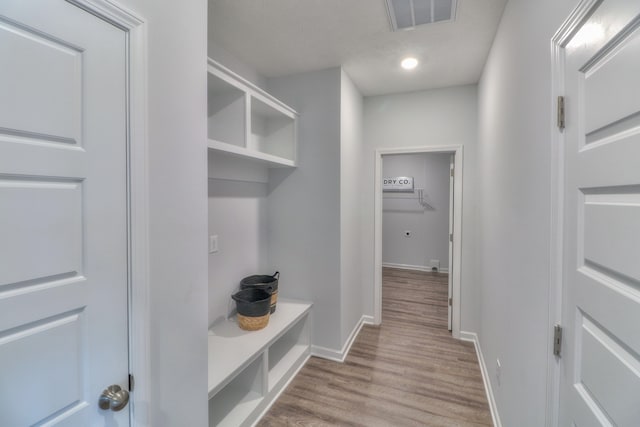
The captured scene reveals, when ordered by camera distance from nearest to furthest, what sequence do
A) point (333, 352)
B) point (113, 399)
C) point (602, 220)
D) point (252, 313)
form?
point (602, 220), point (113, 399), point (252, 313), point (333, 352)

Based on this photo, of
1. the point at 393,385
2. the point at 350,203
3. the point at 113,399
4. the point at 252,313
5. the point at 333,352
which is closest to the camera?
the point at 113,399

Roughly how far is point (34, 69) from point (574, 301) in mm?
1715

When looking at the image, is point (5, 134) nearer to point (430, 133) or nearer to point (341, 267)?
point (341, 267)

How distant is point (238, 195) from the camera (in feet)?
7.93

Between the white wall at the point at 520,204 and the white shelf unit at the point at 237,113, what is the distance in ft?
5.22

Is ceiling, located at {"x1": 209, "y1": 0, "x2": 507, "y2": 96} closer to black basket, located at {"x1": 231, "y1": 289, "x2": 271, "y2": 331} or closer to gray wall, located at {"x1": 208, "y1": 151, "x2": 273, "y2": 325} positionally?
gray wall, located at {"x1": 208, "y1": 151, "x2": 273, "y2": 325}

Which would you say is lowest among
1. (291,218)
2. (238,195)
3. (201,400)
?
(201,400)

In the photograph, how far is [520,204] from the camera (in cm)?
141

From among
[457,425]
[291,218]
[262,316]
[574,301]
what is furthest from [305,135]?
[457,425]

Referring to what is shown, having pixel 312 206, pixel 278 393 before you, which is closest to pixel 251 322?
pixel 278 393

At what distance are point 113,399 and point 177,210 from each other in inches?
26.3

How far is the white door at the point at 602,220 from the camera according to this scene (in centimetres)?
64

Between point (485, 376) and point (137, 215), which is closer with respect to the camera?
point (137, 215)

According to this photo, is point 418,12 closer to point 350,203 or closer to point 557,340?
point 350,203
